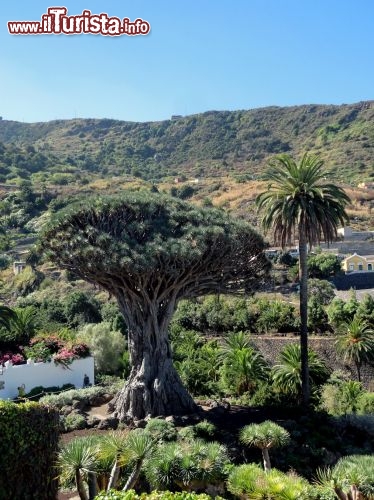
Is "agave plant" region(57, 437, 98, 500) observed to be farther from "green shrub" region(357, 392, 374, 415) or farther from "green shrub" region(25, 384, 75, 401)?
"green shrub" region(357, 392, 374, 415)

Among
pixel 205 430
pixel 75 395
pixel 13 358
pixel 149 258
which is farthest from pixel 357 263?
pixel 205 430

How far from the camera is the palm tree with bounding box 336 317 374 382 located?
25.3m

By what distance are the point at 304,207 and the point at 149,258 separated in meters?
6.95

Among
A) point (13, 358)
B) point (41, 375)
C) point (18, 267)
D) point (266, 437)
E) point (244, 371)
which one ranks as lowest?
point (244, 371)

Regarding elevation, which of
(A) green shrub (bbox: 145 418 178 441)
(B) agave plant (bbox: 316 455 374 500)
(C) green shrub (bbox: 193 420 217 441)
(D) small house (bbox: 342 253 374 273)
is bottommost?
(C) green shrub (bbox: 193 420 217 441)

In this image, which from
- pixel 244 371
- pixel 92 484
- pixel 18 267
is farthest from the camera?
pixel 18 267

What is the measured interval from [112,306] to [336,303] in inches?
608

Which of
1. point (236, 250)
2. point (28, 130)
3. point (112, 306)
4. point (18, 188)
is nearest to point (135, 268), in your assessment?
point (236, 250)

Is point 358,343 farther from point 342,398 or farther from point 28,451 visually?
point 28,451

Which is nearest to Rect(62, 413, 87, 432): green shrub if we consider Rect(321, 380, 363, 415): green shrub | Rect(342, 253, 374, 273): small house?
Rect(321, 380, 363, 415): green shrub

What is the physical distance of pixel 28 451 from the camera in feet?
31.6

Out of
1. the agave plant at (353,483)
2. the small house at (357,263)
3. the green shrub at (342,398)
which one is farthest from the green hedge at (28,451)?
the small house at (357,263)

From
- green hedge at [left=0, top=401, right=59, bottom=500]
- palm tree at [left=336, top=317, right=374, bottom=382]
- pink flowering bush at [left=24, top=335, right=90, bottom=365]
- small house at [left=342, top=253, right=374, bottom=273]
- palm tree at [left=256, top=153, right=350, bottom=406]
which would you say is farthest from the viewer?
small house at [left=342, top=253, right=374, bottom=273]

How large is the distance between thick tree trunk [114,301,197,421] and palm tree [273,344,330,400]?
5074mm
